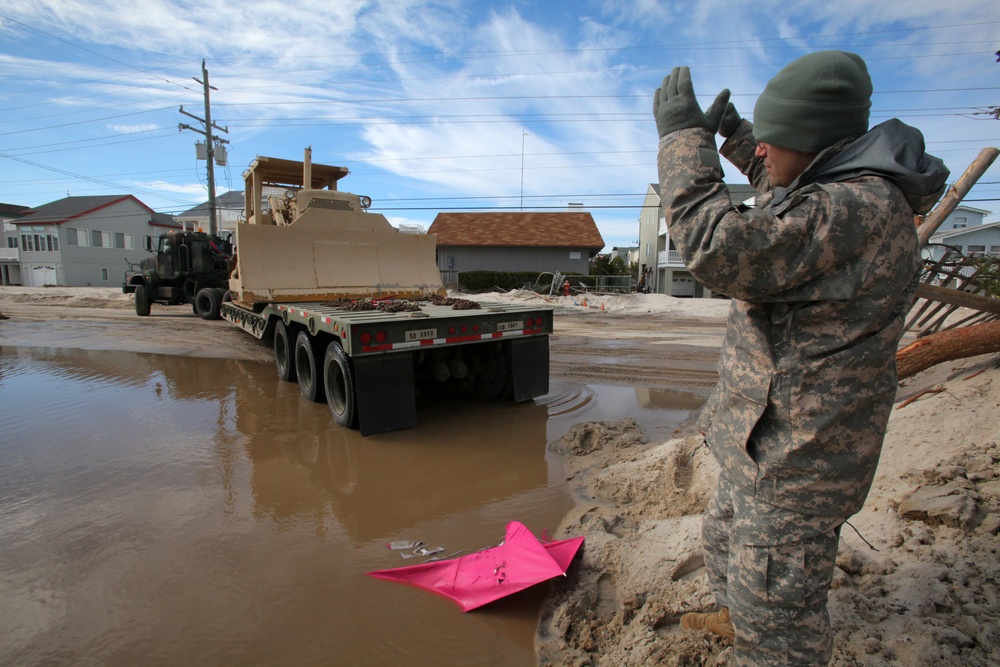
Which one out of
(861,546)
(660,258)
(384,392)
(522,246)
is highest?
(522,246)

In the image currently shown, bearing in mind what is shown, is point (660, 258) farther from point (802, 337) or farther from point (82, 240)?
point (82, 240)

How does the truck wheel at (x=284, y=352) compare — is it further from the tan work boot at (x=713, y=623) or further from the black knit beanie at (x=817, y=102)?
the black knit beanie at (x=817, y=102)

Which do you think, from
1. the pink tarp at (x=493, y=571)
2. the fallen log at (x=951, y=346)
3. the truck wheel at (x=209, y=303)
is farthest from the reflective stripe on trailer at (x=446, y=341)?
the truck wheel at (x=209, y=303)

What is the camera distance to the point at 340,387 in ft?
18.2

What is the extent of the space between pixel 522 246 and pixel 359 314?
85.5 ft

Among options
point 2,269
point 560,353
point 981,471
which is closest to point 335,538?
point 981,471

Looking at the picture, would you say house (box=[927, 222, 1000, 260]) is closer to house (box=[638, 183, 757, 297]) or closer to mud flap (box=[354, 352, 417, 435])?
house (box=[638, 183, 757, 297])

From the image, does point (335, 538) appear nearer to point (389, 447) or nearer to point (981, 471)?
point (389, 447)

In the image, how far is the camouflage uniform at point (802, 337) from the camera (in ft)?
4.24

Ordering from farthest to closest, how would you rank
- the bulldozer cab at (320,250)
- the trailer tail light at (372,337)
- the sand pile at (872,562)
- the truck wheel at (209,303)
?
the truck wheel at (209,303), the bulldozer cab at (320,250), the trailer tail light at (372,337), the sand pile at (872,562)

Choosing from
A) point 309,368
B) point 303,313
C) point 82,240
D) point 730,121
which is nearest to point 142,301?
point 309,368

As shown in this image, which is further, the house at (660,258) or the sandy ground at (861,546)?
the house at (660,258)

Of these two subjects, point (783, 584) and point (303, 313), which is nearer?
point (783, 584)

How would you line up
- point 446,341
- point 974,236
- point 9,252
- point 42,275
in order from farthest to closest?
point 9,252
point 42,275
point 974,236
point 446,341
